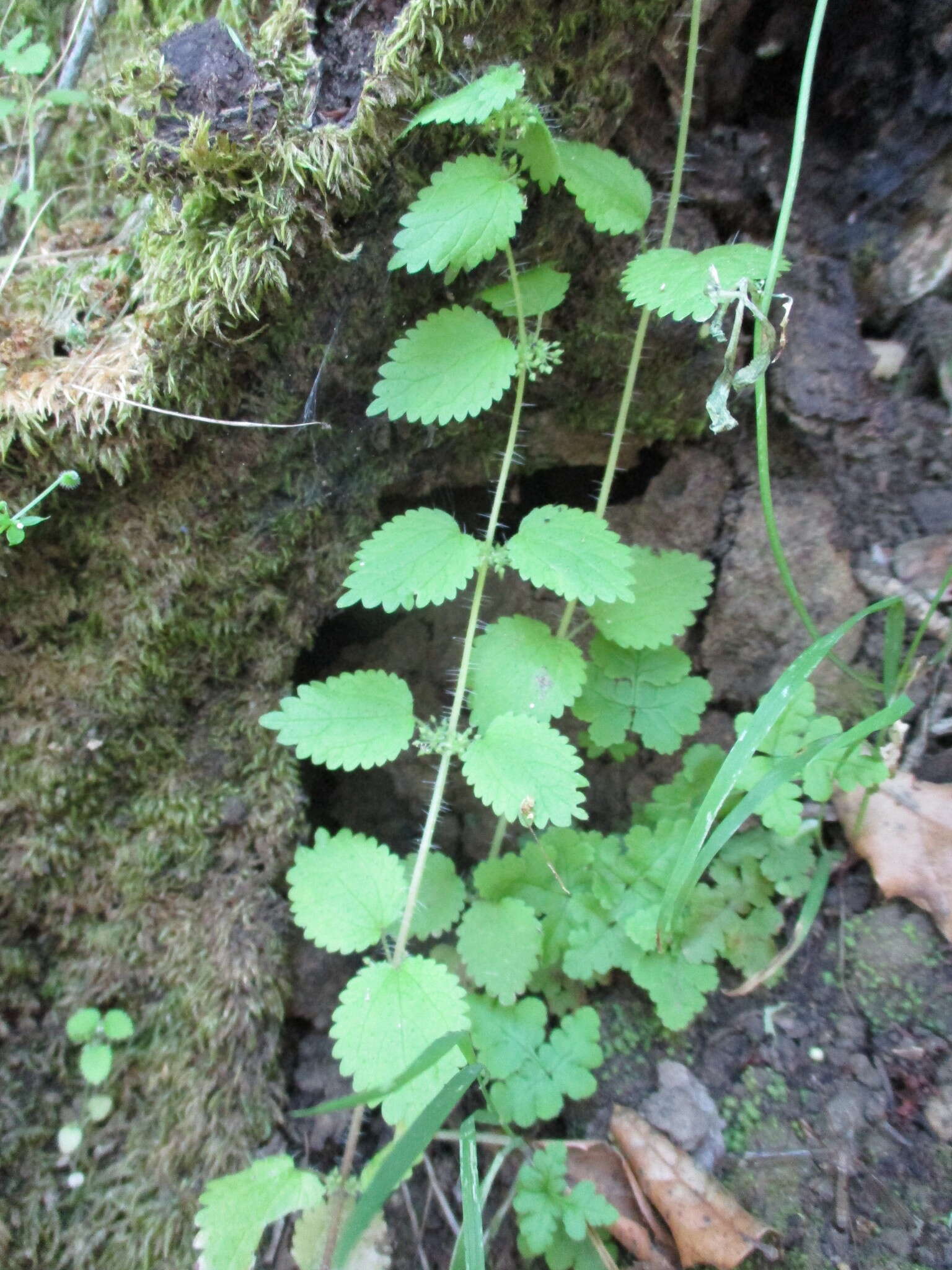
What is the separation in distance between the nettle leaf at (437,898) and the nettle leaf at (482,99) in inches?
59.7

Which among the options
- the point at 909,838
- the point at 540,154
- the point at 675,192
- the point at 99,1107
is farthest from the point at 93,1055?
the point at 675,192

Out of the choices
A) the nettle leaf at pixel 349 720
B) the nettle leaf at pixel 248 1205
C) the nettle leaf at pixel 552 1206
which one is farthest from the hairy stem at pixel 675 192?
the nettle leaf at pixel 248 1205

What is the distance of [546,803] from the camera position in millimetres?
1616

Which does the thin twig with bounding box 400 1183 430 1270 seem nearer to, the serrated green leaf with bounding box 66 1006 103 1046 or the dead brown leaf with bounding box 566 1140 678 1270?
the dead brown leaf with bounding box 566 1140 678 1270

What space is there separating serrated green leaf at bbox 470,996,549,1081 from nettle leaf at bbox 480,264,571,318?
1.54m

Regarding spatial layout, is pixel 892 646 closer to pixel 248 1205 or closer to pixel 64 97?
pixel 248 1205

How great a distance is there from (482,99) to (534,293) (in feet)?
1.44

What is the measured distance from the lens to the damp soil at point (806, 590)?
5.50 ft

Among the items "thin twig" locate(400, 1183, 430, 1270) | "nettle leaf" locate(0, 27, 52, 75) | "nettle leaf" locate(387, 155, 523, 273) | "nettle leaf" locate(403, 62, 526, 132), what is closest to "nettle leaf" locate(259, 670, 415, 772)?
"nettle leaf" locate(387, 155, 523, 273)

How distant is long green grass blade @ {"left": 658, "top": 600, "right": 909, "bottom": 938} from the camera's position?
1.60 meters

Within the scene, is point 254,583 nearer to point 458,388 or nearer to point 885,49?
point 458,388

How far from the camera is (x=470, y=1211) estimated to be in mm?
1402

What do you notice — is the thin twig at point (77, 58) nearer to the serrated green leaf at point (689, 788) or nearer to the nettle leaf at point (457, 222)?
the nettle leaf at point (457, 222)

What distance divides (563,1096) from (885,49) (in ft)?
8.56
